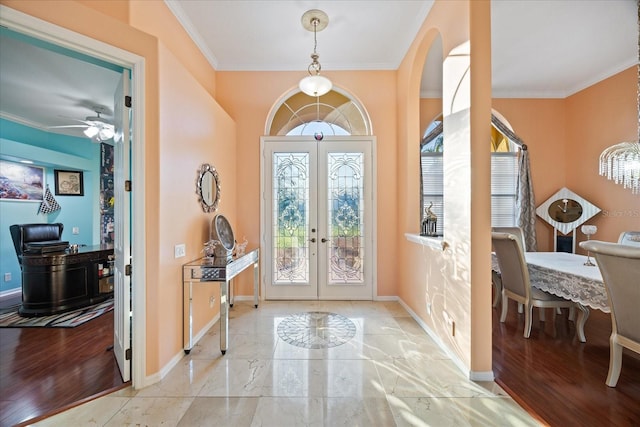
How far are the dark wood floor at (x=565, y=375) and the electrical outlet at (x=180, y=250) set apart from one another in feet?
9.47

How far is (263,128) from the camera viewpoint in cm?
409

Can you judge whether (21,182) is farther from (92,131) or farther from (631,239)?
(631,239)

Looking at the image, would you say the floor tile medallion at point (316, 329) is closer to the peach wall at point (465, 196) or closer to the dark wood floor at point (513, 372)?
the peach wall at point (465, 196)

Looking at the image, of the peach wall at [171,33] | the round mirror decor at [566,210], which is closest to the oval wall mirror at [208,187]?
the peach wall at [171,33]

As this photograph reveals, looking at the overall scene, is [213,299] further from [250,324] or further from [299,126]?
[299,126]

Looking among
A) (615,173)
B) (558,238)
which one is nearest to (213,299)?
(615,173)

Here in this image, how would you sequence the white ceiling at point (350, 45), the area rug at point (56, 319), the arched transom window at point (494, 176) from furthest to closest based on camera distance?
the arched transom window at point (494, 176), the area rug at point (56, 319), the white ceiling at point (350, 45)

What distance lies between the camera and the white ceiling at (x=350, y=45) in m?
2.93

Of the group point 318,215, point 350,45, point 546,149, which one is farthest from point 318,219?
point 546,149

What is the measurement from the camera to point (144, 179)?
2113mm

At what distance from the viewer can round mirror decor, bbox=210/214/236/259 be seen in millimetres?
2965

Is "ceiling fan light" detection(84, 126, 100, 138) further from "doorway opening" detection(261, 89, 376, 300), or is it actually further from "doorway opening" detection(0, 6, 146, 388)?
"doorway opening" detection(0, 6, 146, 388)

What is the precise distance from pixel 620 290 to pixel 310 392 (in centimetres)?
233

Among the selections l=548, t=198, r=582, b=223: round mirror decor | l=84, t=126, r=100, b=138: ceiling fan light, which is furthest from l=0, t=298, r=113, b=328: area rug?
l=548, t=198, r=582, b=223: round mirror decor
